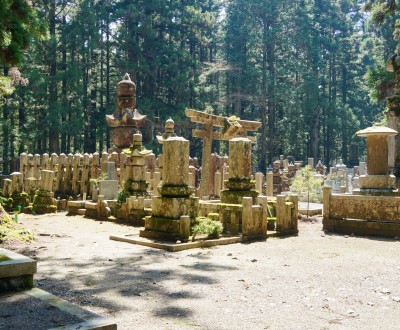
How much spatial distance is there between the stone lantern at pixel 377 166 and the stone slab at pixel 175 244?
15.0ft

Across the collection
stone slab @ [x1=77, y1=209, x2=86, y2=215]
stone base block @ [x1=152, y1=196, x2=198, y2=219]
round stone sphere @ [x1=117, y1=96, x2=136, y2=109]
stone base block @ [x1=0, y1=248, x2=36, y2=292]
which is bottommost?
stone slab @ [x1=77, y1=209, x2=86, y2=215]

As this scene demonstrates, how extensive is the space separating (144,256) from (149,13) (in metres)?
32.7

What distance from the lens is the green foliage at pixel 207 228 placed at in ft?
28.7

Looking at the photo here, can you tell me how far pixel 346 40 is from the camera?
4450 cm

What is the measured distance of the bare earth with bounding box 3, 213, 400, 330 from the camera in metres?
4.18

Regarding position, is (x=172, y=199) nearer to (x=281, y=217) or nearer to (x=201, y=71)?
(x=281, y=217)

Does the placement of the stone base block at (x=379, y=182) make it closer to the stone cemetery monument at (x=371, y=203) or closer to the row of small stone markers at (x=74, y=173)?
the stone cemetery monument at (x=371, y=203)

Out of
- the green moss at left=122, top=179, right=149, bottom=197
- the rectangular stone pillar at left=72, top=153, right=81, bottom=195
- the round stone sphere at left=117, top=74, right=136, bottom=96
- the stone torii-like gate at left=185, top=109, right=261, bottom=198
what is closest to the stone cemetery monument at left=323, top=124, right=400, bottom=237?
the stone torii-like gate at left=185, top=109, right=261, bottom=198

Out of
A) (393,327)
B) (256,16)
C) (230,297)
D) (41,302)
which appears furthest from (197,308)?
(256,16)

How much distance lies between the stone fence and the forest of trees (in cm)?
2101

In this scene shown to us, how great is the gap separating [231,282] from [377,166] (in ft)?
24.7

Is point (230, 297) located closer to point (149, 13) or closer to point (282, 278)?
point (282, 278)

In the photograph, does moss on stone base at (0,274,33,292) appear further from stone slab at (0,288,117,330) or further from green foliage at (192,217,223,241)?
green foliage at (192,217,223,241)

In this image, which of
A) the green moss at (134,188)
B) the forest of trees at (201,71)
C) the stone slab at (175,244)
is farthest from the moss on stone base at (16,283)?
the forest of trees at (201,71)
